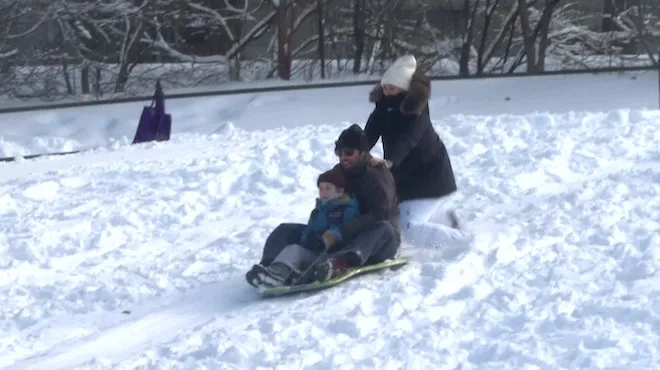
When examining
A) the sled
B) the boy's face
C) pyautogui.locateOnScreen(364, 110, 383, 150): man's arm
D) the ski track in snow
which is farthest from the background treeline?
the sled

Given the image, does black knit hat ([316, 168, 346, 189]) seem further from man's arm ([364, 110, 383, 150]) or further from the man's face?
man's arm ([364, 110, 383, 150])

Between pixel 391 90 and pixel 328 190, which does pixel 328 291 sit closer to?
pixel 328 190

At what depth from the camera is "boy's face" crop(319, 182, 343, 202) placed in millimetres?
6688

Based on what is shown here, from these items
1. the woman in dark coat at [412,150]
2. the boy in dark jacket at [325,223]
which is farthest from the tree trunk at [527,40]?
the boy in dark jacket at [325,223]

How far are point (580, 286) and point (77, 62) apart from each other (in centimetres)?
1822

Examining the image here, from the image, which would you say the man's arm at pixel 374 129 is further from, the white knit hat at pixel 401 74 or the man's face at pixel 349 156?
the man's face at pixel 349 156

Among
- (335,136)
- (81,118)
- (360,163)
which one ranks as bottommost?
(81,118)

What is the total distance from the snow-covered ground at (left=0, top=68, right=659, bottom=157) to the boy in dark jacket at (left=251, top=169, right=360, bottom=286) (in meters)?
8.78

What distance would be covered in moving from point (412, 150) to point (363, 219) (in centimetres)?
75

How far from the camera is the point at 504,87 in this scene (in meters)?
17.7

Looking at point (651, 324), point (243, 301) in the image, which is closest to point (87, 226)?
point (243, 301)

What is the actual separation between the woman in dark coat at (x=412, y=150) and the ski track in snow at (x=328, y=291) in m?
0.23

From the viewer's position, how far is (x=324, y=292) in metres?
6.44

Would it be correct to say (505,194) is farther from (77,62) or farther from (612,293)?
(77,62)
